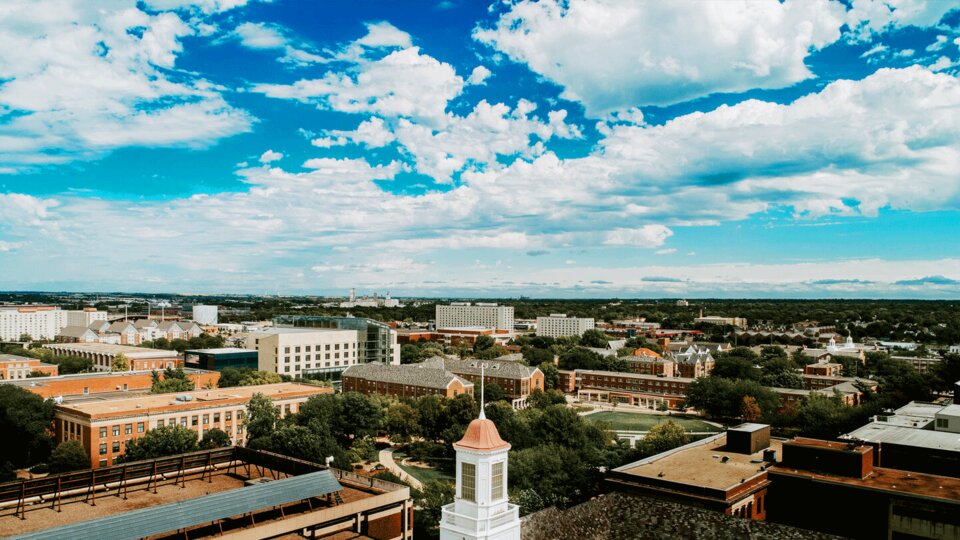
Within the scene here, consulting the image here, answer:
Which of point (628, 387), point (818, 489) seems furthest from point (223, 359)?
point (818, 489)

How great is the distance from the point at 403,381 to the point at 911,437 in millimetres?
63649

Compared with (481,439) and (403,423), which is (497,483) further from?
(403,423)

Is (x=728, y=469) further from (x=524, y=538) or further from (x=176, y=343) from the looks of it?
(x=176, y=343)

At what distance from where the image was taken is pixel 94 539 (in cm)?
2092

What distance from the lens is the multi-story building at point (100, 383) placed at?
78.6m

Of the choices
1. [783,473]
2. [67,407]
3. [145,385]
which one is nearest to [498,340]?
[145,385]

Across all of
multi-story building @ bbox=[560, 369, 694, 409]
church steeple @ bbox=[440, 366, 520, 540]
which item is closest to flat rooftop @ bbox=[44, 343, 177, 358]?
multi-story building @ bbox=[560, 369, 694, 409]

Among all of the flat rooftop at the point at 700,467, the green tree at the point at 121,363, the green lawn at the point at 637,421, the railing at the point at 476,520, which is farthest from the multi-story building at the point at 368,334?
the railing at the point at 476,520

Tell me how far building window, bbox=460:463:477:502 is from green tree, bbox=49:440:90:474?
4371cm

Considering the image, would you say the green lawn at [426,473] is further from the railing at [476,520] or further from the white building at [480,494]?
the white building at [480,494]

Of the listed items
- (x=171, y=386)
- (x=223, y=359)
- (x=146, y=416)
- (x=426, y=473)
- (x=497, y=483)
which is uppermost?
(x=497, y=483)

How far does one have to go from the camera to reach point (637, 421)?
92.2 m

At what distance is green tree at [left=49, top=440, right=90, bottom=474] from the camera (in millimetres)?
51438

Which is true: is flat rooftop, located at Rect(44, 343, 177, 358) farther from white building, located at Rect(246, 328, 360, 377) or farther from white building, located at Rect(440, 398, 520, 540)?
white building, located at Rect(440, 398, 520, 540)
